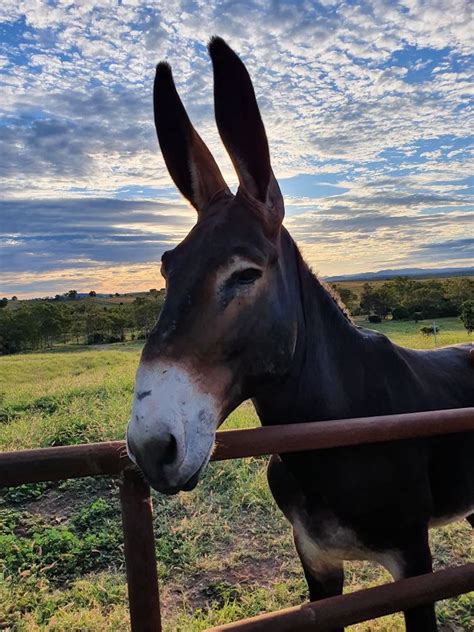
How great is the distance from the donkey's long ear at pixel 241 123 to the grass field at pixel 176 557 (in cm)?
338

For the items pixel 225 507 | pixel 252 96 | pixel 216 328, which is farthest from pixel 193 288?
pixel 225 507

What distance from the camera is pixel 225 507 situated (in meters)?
6.13

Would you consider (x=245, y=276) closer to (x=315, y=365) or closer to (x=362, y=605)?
(x=315, y=365)

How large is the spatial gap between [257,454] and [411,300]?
177 feet

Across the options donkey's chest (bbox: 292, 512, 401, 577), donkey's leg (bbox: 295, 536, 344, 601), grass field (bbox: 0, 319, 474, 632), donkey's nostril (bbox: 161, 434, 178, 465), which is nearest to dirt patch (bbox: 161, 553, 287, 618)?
grass field (bbox: 0, 319, 474, 632)

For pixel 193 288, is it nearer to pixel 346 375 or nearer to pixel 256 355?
pixel 256 355

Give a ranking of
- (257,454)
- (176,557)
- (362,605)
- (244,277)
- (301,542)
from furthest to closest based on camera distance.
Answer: (176,557) < (301,542) < (244,277) < (362,605) < (257,454)

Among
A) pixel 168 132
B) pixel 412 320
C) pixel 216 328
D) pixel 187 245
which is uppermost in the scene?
pixel 168 132

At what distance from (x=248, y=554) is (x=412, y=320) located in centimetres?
4571

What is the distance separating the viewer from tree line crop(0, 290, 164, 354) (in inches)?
1750

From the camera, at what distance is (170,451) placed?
62.3 inches

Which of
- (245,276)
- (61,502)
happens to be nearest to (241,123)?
(245,276)

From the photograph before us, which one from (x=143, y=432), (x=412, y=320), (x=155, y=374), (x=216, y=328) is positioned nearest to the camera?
(x=143, y=432)

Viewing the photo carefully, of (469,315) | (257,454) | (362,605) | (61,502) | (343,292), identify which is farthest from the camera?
(469,315)
